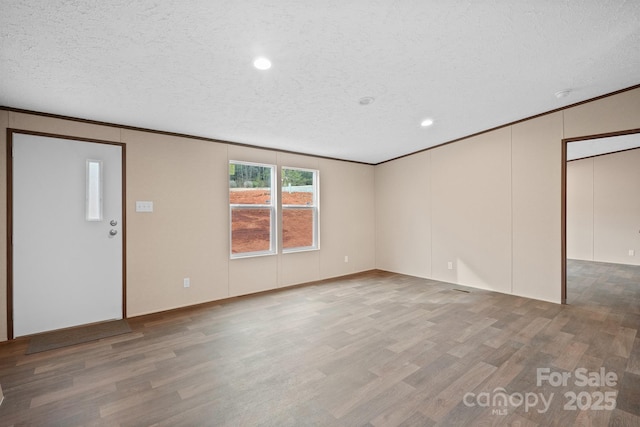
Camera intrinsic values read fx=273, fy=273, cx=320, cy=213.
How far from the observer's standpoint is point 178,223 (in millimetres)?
3910

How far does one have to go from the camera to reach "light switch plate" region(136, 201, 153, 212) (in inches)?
142

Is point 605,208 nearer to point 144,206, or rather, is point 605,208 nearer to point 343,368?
point 343,368

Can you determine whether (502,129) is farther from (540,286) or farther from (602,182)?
(602,182)

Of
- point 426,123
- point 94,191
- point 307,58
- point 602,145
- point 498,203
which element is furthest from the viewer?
point 602,145

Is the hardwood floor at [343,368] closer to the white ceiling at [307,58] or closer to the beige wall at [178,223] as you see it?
the beige wall at [178,223]

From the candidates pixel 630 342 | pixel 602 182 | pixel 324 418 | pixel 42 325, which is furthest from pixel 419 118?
pixel 602 182

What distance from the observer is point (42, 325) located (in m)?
3.06

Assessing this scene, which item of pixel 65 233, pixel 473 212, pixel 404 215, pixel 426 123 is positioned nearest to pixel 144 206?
pixel 65 233

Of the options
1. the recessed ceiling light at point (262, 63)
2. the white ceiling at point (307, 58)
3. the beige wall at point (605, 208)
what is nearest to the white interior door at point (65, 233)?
the white ceiling at point (307, 58)

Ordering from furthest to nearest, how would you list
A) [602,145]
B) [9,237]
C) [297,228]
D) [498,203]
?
[602,145], [297,228], [498,203], [9,237]

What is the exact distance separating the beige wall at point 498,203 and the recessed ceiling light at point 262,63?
3777mm

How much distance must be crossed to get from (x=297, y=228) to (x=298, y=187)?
789 mm

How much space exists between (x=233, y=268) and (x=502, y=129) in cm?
475

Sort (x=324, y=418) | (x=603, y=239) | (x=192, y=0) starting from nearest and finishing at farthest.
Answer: (x=192, y=0) → (x=324, y=418) → (x=603, y=239)
